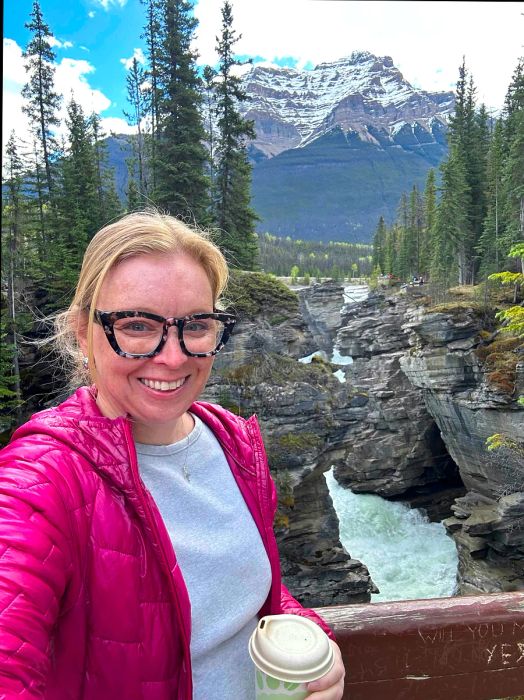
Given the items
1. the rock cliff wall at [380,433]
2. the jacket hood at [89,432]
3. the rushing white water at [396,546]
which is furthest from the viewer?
the rushing white water at [396,546]

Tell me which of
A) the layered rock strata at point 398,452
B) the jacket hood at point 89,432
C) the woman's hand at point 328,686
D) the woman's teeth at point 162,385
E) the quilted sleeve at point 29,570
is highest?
the woman's teeth at point 162,385

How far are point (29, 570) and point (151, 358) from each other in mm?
602

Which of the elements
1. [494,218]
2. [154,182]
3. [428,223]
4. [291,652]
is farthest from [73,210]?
[428,223]

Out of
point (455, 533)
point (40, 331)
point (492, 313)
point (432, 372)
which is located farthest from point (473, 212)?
point (40, 331)

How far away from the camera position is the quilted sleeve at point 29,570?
93 centimetres

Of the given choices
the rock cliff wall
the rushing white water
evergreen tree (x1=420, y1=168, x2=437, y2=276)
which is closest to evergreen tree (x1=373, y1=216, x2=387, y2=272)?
evergreen tree (x1=420, y1=168, x2=437, y2=276)

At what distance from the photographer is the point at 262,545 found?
5.00 ft

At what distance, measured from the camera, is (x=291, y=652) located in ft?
3.55

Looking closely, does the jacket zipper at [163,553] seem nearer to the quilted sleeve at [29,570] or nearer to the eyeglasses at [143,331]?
the quilted sleeve at [29,570]

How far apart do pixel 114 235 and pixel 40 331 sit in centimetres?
1793

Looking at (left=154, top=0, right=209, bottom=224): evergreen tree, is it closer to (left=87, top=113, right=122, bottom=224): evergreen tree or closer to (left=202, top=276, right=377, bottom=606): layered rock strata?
(left=87, top=113, right=122, bottom=224): evergreen tree

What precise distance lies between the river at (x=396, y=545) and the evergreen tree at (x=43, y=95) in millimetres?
23666

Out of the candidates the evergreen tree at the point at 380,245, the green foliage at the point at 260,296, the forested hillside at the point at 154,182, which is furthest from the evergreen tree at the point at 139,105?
the evergreen tree at the point at 380,245

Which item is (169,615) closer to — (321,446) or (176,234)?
(176,234)
